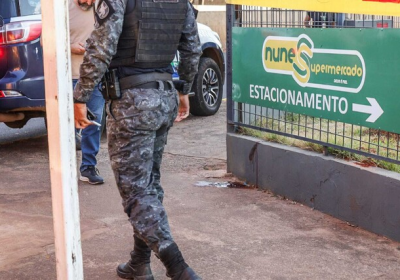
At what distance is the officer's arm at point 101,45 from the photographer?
408 centimetres

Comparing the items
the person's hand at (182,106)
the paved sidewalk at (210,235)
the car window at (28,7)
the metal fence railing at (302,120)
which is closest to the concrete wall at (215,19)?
the car window at (28,7)

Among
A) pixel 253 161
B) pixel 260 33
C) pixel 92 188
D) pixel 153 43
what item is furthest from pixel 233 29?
pixel 153 43

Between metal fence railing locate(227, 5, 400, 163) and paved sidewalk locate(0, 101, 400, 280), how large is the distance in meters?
0.56

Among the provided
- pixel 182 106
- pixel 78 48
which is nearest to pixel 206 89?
pixel 78 48

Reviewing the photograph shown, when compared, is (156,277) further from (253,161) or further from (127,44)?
(253,161)

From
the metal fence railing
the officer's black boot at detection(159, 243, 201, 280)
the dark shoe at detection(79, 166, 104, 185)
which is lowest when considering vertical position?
the dark shoe at detection(79, 166, 104, 185)

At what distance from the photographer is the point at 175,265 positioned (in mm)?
4250

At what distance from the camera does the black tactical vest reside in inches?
167

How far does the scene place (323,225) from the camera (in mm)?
5637

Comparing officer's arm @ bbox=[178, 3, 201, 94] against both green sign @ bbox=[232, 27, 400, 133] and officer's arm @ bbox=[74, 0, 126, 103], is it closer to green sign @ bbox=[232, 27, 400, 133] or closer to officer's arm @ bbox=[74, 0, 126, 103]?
officer's arm @ bbox=[74, 0, 126, 103]

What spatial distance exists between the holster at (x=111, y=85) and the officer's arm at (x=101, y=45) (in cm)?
15

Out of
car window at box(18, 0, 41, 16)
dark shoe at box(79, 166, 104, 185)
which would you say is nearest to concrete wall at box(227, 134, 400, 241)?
dark shoe at box(79, 166, 104, 185)

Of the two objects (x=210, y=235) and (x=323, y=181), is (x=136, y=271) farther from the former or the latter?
(x=323, y=181)

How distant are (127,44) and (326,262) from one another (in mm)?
1894
